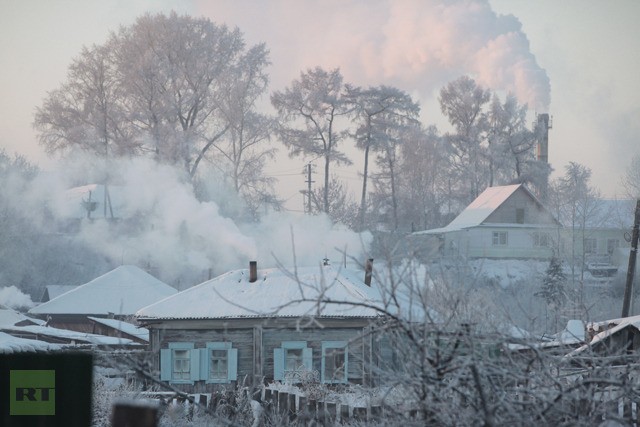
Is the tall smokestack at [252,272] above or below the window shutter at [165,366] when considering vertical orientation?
above

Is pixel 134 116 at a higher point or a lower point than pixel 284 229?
higher

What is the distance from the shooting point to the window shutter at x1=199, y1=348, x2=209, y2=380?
24438mm

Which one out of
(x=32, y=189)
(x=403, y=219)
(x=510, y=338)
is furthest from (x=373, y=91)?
(x=510, y=338)

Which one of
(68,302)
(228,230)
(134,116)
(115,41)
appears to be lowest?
(68,302)

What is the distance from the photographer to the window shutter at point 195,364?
24406 millimetres

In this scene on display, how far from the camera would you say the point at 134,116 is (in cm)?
4919

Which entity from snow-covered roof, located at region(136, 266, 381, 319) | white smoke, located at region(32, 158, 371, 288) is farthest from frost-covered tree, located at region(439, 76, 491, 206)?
snow-covered roof, located at region(136, 266, 381, 319)

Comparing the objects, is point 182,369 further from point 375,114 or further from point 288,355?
point 375,114

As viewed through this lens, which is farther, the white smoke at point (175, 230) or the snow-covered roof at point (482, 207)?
the snow-covered roof at point (482, 207)

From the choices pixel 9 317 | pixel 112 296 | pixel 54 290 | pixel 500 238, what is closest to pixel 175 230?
pixel 54 290

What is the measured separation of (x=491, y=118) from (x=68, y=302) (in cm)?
3198

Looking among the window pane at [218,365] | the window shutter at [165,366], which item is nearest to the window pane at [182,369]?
the window shutter at [165,366]

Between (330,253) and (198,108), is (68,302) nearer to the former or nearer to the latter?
(330,253)

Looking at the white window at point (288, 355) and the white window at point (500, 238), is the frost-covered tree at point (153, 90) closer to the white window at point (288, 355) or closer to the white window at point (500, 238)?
the white window at point (500, 238)
